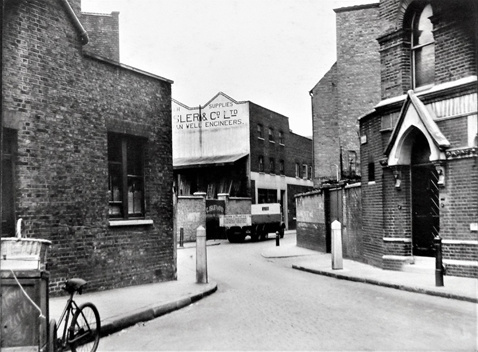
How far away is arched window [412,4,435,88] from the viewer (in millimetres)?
14031

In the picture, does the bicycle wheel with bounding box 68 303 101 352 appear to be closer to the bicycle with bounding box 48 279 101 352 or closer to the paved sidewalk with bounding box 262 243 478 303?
the bicycle with bounding box 48 279 101 352

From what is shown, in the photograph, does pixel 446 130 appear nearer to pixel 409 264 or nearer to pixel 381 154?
pixel 381 154

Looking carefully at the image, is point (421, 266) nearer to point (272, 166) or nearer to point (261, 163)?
point (261, 163)

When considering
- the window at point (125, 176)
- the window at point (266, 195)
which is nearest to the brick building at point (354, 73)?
the window at point (266, 195)

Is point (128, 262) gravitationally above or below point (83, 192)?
below

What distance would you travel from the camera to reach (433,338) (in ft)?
23.9

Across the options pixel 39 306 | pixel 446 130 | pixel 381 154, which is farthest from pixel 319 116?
pixel 39 306

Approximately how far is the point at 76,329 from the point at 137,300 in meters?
3.66

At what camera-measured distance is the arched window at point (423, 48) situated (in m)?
14.0

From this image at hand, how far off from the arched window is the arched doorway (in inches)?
61.5

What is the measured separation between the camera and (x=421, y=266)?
14.0 meters

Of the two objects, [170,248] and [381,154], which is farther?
[381,154]

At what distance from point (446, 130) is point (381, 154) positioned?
8.70ft

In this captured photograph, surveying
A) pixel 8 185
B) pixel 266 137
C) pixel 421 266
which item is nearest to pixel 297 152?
pixel 266 137
